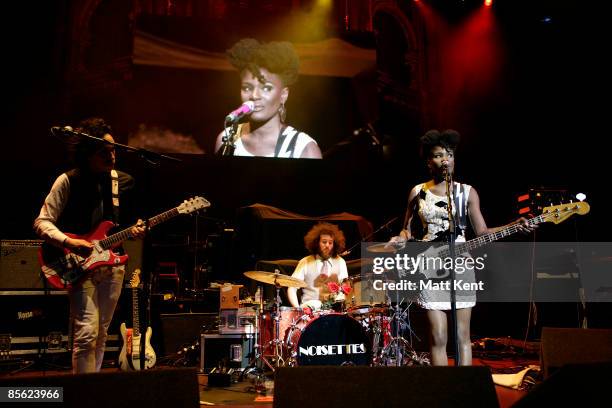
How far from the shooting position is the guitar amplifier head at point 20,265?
639 cm

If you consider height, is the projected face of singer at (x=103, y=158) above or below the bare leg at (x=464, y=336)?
above

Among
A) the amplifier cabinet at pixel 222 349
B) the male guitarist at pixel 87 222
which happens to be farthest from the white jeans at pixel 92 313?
the amplifier cabinet at pixel 222 349

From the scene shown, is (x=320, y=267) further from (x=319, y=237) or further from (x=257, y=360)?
(x=257, y=360)

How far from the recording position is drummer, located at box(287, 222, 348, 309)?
6.85 meters

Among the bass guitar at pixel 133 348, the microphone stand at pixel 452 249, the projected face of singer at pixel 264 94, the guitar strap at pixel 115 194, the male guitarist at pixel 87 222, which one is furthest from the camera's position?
the projected face of singer at pixel 264 94

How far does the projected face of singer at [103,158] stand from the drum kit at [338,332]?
2.55m

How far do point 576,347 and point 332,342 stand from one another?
2576 millimetres

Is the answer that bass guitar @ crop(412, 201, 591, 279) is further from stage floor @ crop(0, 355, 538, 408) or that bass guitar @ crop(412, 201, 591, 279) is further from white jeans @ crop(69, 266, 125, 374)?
white jeans @ crop(69, 266, 125, 374)

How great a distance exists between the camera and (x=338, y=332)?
5.44 metres

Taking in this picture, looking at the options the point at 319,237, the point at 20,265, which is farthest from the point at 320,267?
the point at 20,265

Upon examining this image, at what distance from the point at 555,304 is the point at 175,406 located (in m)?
8.02

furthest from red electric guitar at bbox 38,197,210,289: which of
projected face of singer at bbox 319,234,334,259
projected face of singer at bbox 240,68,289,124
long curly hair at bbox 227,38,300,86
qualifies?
long curly hair at bbox 227,38,300,86

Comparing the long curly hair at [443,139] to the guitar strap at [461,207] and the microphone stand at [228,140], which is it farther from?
the microphone stand at [228,140]

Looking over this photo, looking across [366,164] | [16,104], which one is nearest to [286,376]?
[366,164]
